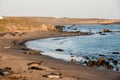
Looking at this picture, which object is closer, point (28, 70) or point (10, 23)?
point (28, 70)

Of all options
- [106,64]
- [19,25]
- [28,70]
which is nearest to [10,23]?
[19,25]

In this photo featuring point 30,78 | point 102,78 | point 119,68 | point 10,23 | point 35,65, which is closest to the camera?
point 30,78

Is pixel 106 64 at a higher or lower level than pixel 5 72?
lower

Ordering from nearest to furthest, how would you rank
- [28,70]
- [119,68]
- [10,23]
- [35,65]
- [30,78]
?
[30,78]
[28,70]
[35,65]
[119,68]
[10,23]

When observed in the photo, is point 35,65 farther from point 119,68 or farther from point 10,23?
point 10,23

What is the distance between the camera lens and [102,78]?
19688 millimetres

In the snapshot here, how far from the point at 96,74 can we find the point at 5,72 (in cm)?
538

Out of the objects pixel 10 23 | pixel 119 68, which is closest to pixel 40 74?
pixel 119 68

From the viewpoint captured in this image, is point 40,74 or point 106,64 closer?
point 40,74

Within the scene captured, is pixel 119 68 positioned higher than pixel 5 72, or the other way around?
pixel 5 72

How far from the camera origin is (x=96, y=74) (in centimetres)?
2112

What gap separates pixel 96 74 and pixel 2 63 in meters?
6.55

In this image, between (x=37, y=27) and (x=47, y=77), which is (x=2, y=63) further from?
(x=37, y=27)

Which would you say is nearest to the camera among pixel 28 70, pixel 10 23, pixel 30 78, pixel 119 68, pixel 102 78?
pixel 30 78
